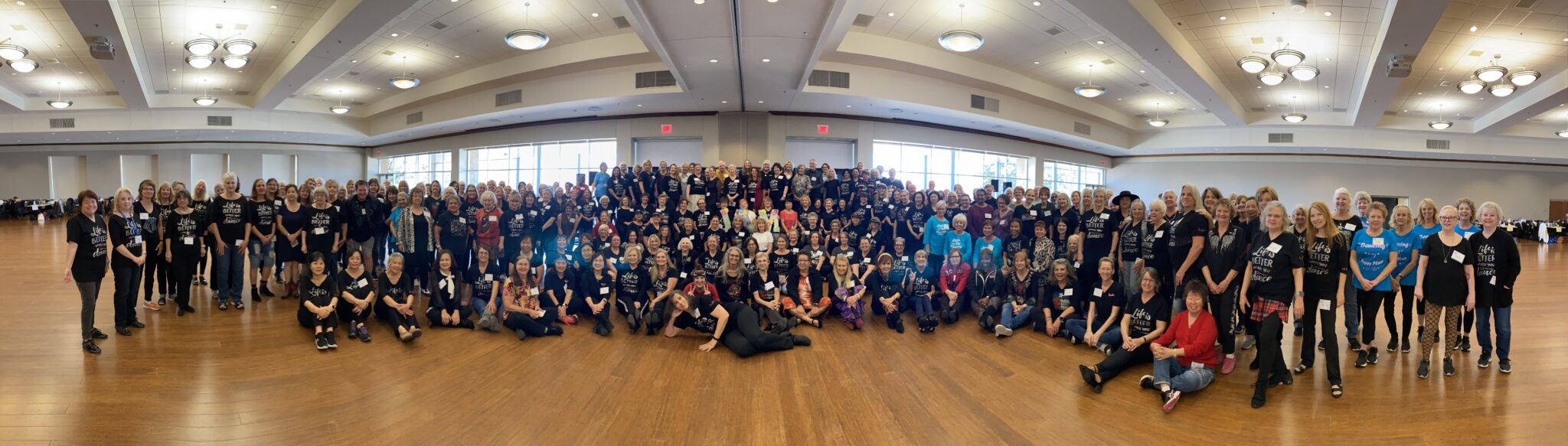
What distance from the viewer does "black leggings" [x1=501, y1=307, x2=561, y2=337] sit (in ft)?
16.8

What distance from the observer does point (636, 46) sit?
1016 centimetres

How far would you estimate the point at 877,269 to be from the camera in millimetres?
6359

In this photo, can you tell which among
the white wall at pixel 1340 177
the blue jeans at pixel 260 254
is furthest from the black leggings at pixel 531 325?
the white wall at pixel 1340 177

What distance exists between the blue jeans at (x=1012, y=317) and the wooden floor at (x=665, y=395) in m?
0.29

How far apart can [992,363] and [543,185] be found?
6.18 meters

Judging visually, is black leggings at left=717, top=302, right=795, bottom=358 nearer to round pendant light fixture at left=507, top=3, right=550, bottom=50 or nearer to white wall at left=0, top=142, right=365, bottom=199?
round pendant light fixture at left=507, top=3, right=550, bottom=50

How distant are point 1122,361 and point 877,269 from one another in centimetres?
268

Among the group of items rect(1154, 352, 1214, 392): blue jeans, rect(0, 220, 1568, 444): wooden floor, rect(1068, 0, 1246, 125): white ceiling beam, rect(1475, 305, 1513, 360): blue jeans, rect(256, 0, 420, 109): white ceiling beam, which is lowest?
rect(0, 220, 1568, 444): wooden floor

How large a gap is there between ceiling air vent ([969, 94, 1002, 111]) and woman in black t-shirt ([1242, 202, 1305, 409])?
9229 mm

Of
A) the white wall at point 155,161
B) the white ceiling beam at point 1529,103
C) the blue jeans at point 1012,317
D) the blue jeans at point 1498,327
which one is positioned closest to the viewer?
the blue jeans at point 1498,327

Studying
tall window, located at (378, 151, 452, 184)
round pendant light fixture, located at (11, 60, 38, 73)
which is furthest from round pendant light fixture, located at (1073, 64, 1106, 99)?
round pendant light fixture, located at (11, 60, 38, 73)

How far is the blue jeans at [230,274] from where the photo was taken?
19.3 ft

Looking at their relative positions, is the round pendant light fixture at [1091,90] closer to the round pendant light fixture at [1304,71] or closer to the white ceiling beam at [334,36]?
the round pendant light fixture at [1304,71]

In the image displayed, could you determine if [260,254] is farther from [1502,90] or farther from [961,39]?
[1502,90]
